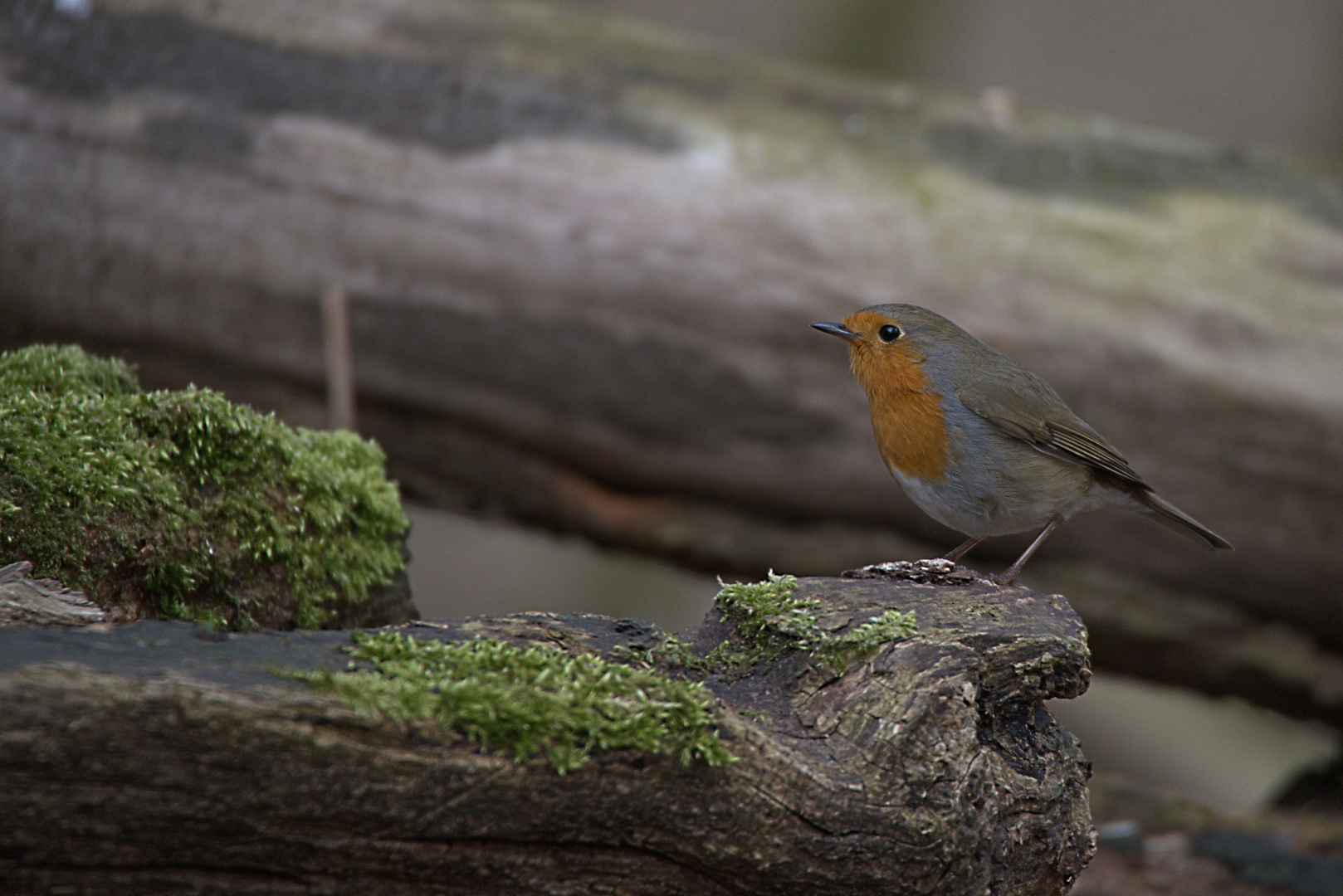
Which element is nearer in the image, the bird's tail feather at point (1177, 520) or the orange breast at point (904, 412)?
the orange breast at point (904, 412)

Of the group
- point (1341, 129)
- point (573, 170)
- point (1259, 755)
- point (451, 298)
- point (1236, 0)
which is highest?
point (1236, 0)

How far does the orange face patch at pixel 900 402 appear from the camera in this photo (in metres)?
3.33

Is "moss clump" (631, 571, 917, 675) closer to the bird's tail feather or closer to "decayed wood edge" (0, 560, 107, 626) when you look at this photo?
"decayed wood edge" (0, 560, 107, 626)

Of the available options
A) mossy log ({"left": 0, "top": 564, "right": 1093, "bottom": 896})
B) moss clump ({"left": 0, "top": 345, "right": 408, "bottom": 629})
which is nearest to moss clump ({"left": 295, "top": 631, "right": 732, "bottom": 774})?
mossy log ({"left": 0, "top": 564, "right": 1093, "bottom": 896})

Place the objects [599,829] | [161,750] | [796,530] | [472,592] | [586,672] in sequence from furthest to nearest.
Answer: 1. [472,592]
2. [796,530]
3. [586,672]
4. [599,829]
5. [161,750]

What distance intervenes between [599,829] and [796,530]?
3.24 metres

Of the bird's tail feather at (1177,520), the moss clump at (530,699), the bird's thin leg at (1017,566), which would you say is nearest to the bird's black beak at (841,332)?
the bird's thin leg at (1017,566)

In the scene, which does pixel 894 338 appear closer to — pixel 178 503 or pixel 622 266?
pixel 622 266

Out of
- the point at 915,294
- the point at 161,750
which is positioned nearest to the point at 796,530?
the point at 915,294

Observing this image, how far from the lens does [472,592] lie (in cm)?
975

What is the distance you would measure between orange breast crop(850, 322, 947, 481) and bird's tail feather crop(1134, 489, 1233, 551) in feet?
2.55

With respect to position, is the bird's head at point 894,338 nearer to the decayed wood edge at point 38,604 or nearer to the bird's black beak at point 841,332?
the bird's black beak at point 841,332

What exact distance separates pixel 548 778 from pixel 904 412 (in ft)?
6.39

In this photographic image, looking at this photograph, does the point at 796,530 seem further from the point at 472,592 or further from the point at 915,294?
the point at 472,592
